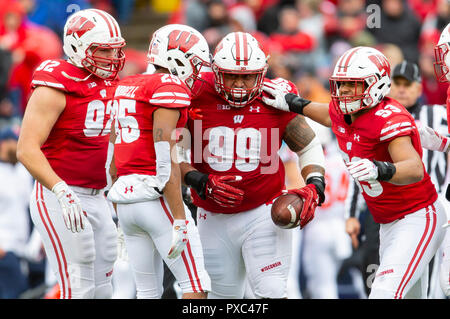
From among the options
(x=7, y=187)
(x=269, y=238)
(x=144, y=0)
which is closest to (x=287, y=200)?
(x=269, y=238)

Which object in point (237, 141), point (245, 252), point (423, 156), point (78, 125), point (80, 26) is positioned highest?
point (80, 26)

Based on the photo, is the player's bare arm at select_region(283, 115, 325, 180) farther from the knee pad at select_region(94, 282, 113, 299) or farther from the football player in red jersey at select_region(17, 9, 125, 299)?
the knee pad at select_region(94, 282, 113, 299)

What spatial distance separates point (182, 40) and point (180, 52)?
0.27 feet

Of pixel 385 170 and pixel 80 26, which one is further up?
pixel 80 26

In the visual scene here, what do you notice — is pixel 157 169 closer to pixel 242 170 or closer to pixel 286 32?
pixel 242 170

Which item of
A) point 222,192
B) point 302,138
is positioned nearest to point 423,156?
point 302,138

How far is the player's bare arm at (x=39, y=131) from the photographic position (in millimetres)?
5383

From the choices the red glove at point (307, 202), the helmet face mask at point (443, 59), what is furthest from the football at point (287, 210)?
the helmet face mask at point (443, 59)

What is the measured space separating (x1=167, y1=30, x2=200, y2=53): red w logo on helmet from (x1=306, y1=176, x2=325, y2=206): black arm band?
123 centimetres

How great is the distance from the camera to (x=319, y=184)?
5855mm

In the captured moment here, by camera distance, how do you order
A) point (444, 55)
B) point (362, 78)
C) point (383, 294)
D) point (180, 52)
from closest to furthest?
point (383, 294) < point (362, 78) < point (180, 52) < point (444, 55)

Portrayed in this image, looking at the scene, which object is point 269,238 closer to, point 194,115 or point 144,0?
point 194,115
